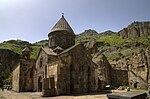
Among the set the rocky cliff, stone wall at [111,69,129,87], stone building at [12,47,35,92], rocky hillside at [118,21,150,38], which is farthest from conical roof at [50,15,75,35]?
rocky hillside at [118,21,150,38]

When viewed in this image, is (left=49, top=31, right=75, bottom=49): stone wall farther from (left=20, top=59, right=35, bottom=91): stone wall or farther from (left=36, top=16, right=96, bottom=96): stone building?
(left=20, top=59, right=35, bottom=91): stone wall

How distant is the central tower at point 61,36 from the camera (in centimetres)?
2964

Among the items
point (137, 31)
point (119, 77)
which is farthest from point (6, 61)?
point (137, 31)

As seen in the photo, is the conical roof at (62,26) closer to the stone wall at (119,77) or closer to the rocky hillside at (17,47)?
the stone wall at (119,77)

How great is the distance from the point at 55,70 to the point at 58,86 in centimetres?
220

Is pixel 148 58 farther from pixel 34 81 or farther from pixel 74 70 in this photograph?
pixel 34 81

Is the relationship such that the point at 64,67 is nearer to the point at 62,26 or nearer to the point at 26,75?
the point at 62,26

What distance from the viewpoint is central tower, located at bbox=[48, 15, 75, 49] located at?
29.6 meters

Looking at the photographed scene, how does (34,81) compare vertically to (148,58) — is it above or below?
below

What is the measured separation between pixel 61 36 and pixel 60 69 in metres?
9.05

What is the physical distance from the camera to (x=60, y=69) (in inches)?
868

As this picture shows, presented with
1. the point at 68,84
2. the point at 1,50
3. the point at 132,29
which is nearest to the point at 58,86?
the point at 68,84

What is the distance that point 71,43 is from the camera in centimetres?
3019

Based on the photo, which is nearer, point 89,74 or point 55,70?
point 55,70
